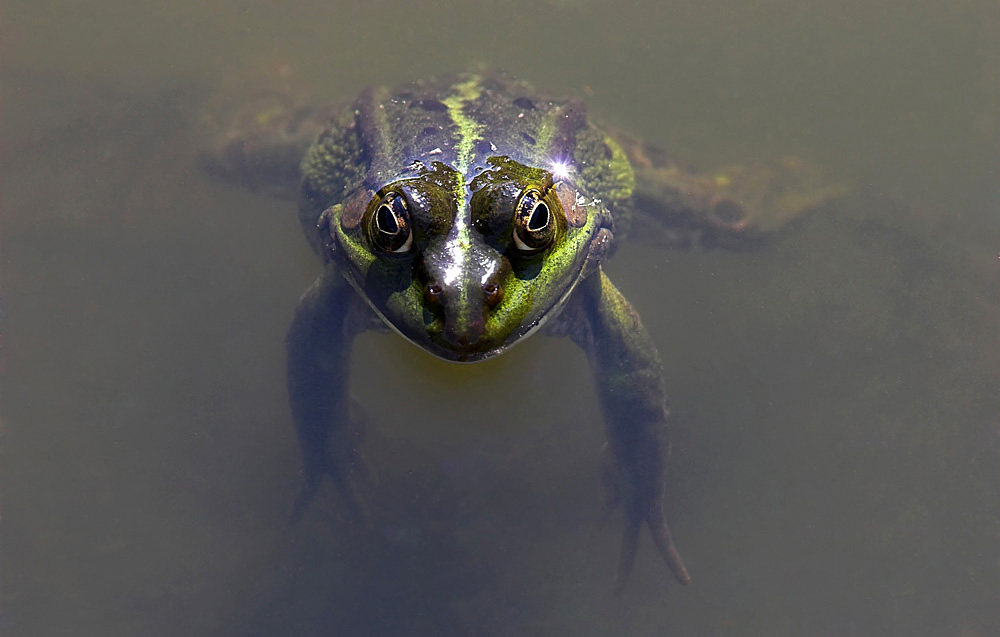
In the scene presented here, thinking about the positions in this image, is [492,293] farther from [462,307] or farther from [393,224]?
[393,224]

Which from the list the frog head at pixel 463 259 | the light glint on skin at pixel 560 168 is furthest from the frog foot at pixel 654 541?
the light glint on skin at pixel 560 168

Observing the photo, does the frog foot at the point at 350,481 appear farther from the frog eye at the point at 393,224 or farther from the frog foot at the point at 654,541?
the frog eye at the point at 393,224

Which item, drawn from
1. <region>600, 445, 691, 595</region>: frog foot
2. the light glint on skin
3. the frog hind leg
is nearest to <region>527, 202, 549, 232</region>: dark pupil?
the light glint on skin

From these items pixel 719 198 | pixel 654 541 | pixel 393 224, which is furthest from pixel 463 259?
pixel 719 198

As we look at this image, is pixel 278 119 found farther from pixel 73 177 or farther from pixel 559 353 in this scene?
pixel 559 353

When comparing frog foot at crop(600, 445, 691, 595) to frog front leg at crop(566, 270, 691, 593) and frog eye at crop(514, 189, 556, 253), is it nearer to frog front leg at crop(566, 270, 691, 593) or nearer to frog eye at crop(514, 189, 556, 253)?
frog front leg at crop(566, 270, 691, 593)

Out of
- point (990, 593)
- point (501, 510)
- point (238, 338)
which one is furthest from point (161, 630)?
point (990, 593)

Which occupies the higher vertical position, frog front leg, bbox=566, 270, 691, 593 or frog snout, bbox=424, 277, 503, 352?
frog snout, bbox=424, 277, 503, 352
